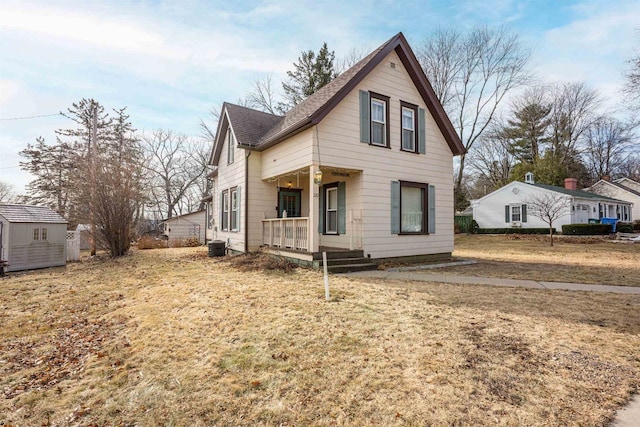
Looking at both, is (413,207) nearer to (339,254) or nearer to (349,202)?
(349,202)

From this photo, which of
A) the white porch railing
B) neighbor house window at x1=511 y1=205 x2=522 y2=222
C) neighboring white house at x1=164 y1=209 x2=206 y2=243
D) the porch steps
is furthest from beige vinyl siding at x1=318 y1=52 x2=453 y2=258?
neighbor house window at x1=511 y1=205 x2=522 y2=222

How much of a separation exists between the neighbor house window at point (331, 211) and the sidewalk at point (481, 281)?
3070mm

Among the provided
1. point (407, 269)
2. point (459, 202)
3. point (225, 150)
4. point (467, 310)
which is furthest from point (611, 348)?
point (459, 202)

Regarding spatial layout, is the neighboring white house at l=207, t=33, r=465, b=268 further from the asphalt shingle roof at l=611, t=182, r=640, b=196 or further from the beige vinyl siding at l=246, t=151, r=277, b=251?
the asphalt shingle roof at l=611, t=182, r=640, b=196

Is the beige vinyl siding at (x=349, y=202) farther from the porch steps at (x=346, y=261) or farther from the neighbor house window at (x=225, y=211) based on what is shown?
the neighbor house window at (x=225, y=211)

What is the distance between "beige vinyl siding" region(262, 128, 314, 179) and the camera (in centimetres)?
964

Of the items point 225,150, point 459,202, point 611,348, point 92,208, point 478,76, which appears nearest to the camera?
point 611,348

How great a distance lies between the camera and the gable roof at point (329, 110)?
9.64m

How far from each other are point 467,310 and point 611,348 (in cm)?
173

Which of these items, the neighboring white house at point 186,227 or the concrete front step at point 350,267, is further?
the neighboring white house at point 186,227

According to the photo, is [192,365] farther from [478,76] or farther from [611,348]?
[478,76]

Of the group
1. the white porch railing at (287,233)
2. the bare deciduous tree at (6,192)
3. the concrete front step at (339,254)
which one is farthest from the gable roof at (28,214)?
the bare deciduous tree at (6,192)

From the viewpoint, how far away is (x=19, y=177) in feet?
88.4

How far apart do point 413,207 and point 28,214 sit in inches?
555
